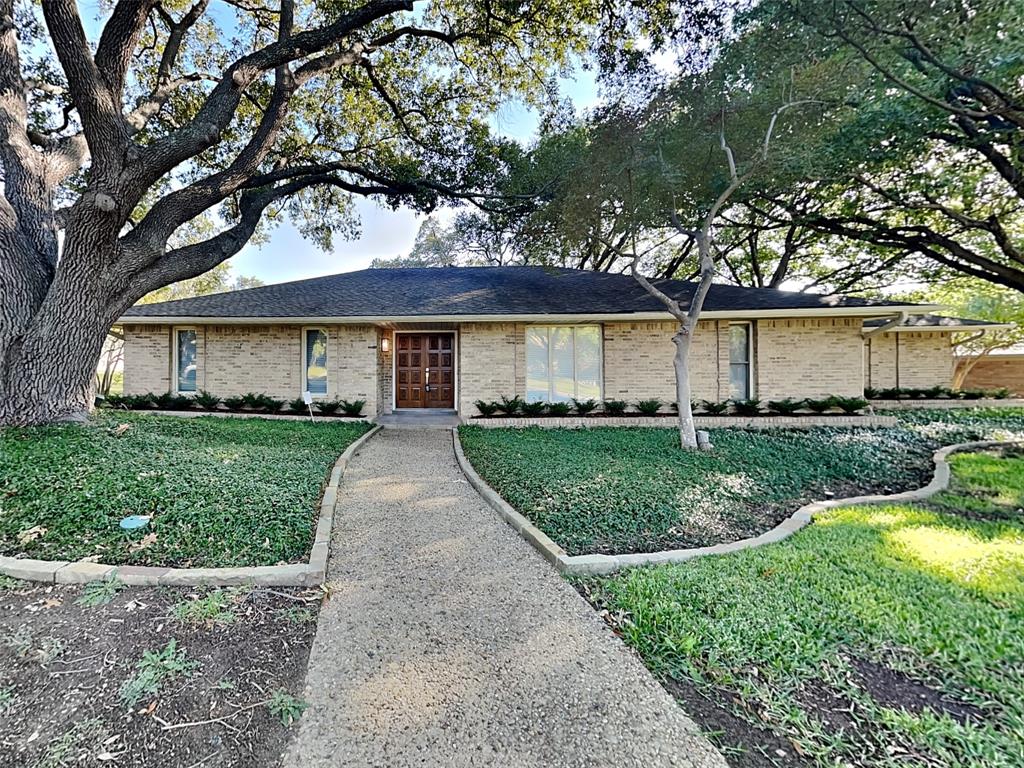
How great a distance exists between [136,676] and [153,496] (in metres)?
2.55

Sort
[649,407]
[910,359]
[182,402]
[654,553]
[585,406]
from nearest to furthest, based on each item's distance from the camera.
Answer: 1. [654,553]
2. [649,407]
3. [585,406]
4. [182,402]
5. [910,359]

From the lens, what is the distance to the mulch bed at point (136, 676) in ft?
5.69

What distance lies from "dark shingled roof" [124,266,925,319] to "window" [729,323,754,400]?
810mm

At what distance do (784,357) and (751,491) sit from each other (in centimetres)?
692

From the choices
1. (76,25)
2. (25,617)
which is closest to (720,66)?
(76,25)

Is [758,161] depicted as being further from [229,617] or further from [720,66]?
[229,617]

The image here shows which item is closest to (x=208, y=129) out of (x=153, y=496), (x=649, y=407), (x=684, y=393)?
(x=153, y=496)

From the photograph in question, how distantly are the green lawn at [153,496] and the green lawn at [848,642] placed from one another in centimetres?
292

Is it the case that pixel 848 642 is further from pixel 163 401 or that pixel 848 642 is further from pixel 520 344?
pixel 163 401

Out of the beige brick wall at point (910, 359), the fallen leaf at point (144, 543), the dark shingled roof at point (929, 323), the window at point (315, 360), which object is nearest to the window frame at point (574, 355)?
the window at point (315, 360)

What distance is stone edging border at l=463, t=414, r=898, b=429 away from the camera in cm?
969

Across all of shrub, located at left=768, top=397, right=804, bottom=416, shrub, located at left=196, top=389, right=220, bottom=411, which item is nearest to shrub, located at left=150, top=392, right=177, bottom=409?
shrub, located at left=196, top=389, right=220, bottom=411

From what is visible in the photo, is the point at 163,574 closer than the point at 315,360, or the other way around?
the point at 163,574

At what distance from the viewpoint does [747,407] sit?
10.4 metres
